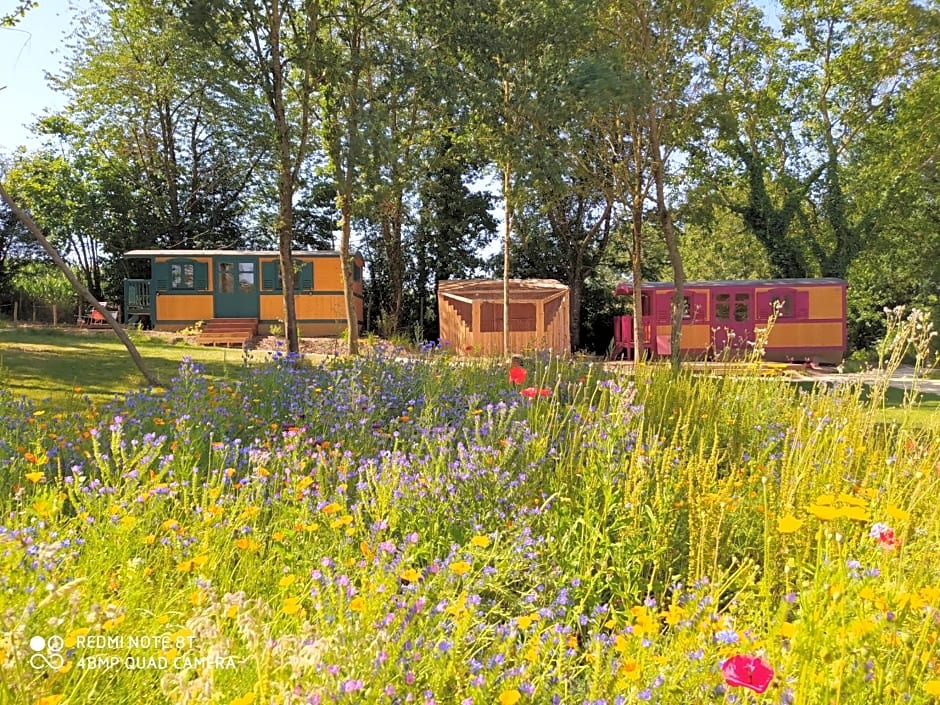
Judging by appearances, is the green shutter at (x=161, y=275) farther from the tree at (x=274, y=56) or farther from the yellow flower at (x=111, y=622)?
the yellow flower at (x=111, y=622)

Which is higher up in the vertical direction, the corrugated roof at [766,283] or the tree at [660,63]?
the tree at [660,63]

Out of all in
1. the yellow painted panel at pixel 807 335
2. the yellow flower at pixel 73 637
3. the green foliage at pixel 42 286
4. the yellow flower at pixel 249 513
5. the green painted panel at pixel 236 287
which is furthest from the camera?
the green foliage at pixel 42 286

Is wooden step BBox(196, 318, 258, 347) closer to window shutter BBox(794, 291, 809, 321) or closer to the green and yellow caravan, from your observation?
the green and yellow caravan

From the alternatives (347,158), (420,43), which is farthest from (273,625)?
(420,43)

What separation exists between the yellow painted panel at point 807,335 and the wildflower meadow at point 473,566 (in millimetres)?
14148

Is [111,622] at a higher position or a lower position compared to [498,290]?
lower

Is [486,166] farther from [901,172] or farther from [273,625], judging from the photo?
[273,625]

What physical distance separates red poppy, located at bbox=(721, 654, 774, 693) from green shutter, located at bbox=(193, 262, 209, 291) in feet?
67.1

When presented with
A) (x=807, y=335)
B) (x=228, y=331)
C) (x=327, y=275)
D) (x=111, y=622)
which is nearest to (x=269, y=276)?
(x=327, y=275)

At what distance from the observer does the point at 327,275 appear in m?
20.2

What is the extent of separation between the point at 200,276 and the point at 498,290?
9070 mm

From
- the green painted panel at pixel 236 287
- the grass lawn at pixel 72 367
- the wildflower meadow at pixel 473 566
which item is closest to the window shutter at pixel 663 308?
the grass lawn at pixel 72 367

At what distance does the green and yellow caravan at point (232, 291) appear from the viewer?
19641mm

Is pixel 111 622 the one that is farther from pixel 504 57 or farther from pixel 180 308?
pixel 180 308
